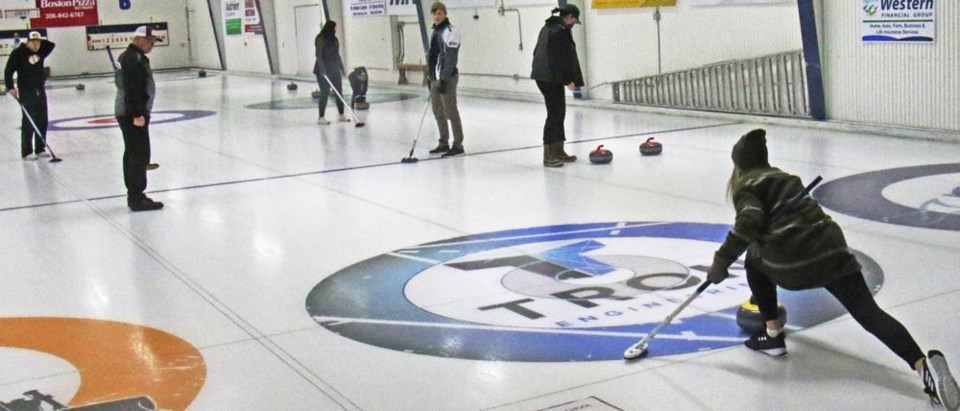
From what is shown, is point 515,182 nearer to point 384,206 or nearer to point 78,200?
point 384,206

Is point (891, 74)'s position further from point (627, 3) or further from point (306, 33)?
point (306, 33)

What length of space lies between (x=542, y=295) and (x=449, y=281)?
71 cm

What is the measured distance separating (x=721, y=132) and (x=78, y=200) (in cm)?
767

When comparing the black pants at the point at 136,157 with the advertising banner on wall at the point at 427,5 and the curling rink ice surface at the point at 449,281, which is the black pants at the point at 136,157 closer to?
the curling rink ice surface at the point at 449,281

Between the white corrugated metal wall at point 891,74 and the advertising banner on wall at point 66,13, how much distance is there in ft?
98.9

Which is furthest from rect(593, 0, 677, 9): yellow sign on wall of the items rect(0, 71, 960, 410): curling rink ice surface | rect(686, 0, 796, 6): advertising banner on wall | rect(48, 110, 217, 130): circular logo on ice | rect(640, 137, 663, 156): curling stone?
rect(48, 110, 217, 130): circular logo on ice

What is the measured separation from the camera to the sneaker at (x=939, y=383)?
13.7 feet

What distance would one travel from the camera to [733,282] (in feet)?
21.2

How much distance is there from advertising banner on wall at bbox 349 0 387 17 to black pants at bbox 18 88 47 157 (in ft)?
39.4

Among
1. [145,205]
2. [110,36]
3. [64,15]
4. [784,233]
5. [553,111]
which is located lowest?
[145,205]

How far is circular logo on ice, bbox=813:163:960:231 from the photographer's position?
810 centimetres

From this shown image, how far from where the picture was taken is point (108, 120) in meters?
20.0

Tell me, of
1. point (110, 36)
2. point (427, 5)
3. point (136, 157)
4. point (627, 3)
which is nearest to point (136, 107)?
point (136, 157)

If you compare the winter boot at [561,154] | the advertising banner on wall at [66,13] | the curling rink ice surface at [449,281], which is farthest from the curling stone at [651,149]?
the advertising banner on wall at [66,13]
